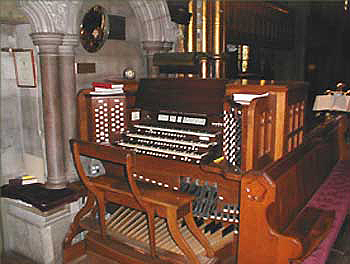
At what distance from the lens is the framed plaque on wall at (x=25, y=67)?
3521 mm

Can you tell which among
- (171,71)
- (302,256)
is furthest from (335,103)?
(302,256)

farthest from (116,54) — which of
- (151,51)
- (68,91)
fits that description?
(68,91)

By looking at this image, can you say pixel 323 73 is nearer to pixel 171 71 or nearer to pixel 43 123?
pixel 171 71

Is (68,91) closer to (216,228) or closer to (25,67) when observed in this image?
(25,67)

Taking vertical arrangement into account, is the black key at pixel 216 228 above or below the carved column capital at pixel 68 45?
below

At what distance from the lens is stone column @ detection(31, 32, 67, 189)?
337 cm

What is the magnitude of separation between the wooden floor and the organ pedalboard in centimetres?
113

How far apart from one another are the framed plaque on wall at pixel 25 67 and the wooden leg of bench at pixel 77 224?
1.30 m

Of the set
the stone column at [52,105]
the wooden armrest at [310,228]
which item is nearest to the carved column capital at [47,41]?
the stone column at [52,105]

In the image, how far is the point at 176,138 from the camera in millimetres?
3439

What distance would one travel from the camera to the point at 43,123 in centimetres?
359

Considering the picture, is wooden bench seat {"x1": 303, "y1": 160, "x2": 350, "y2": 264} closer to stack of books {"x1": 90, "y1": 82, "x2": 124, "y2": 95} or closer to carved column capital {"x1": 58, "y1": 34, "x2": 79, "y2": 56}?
stack of books {"x1": 90, "y1": 82, "x2": 124, "y2": 95}

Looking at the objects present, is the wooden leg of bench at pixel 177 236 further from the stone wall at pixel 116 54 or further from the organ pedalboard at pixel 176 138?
the stone wall at pixel 116 54

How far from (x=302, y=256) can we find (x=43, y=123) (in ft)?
8.65
